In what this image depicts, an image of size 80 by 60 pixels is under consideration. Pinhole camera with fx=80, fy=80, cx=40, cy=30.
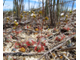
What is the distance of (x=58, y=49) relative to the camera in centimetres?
151

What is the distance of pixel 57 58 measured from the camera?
4.24ft

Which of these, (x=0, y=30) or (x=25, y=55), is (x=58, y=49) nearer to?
(x=25, y=55)

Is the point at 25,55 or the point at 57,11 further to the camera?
the point at 57,11

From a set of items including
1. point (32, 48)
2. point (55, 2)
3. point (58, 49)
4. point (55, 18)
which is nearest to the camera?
point (58, 49)

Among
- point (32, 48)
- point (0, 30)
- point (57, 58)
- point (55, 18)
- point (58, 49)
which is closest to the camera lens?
point (0, 30)

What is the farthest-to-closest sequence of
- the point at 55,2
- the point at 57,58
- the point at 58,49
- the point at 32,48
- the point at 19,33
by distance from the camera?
the point at 55,2 < the point at 19,33 < the point at 32,48 < the point at 58,49 < the point at 57,58

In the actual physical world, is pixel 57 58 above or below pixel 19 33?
below
